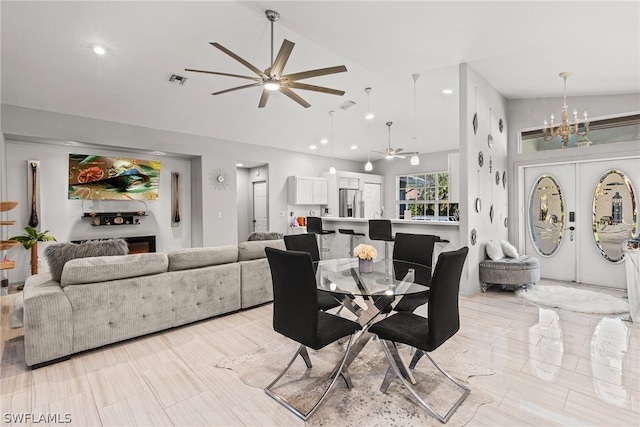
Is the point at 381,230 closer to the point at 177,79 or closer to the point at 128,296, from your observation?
the point at 128,296

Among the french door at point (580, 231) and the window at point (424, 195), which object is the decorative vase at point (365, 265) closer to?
the french door at point (580, 231)

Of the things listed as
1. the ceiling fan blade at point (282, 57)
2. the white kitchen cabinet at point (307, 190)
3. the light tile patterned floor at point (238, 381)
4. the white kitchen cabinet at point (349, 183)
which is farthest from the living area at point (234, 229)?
the white kitchen cabinet at point (349, 183)

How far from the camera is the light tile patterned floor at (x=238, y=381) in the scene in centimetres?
193

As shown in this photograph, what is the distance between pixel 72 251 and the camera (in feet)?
9.49

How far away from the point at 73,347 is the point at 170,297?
0.82 metres

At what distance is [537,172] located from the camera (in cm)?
550

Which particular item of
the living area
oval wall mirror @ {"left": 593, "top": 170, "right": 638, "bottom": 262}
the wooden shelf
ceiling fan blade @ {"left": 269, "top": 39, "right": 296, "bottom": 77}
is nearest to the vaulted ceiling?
the living area

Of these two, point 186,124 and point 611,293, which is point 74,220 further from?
point 611,293

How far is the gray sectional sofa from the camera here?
2.50 meters

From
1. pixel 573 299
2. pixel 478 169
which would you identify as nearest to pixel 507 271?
pixel 573 299

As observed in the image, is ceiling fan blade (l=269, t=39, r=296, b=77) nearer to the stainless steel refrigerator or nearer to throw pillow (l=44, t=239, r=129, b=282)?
throw pillow (l=44, t=239, r=129, b=282)

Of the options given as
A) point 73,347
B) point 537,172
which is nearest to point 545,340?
point 537,172

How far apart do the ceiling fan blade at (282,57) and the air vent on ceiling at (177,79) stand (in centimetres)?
212

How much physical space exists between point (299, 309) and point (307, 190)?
6.32 m
